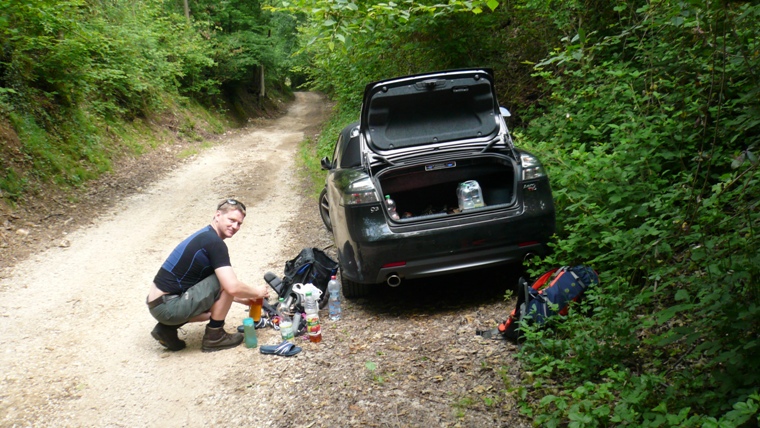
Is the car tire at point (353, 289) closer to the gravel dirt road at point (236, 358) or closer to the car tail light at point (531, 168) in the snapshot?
the gravel dirt road at point (236, 358)

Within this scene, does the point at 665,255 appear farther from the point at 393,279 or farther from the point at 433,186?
the point at 433,186

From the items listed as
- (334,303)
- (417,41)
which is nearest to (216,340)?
(334,303)

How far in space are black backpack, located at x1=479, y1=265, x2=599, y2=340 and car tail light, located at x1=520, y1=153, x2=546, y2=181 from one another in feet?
3.19

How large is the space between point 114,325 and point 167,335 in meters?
1.01

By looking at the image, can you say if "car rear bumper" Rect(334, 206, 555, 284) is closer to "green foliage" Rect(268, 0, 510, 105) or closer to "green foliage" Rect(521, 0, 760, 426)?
"green foliage" Rect(521, 0, 760, 426)

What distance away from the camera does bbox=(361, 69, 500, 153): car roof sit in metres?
5.48

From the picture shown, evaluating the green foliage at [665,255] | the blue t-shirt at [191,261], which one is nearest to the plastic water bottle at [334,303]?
the blue t-shirt at [191,261]

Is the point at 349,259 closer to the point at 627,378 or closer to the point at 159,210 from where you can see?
the point at 627,378

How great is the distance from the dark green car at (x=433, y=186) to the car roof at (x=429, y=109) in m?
0.01

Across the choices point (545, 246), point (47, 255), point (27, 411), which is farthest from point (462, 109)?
point (47, 255)

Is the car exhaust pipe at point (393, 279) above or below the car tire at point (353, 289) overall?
above

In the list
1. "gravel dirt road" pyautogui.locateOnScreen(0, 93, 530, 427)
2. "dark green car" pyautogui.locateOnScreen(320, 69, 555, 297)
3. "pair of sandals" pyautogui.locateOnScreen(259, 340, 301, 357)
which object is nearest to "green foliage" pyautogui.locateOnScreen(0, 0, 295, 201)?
"gravel dirt road" pyautogui.locateOnScreen(0, 93, 530, 427)

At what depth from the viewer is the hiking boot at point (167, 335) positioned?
15.4 ft

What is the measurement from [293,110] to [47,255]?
3078 cm
